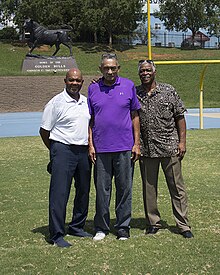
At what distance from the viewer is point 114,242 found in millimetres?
5609

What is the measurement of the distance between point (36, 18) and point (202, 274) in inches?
2004

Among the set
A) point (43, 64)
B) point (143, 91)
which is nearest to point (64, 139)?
point (143, 91)

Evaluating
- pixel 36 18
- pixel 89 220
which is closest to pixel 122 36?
pixel 36 18

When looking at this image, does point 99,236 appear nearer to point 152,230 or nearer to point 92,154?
point 152,230

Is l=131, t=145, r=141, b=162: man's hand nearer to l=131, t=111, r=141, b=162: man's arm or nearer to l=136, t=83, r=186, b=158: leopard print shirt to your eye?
l=131, t=111, r=141, b=162: man's arm

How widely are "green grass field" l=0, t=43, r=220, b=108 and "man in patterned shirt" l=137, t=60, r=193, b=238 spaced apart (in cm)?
2589

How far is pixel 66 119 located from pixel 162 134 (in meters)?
1.03

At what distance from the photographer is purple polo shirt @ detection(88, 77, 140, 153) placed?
5402mm

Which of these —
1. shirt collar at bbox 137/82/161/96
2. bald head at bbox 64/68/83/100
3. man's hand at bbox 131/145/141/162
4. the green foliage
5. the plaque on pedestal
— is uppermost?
bald head at bbox 64/68/83/100

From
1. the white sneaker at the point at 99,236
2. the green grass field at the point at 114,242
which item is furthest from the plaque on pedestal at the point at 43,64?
the white sneaker at the point at 99,236

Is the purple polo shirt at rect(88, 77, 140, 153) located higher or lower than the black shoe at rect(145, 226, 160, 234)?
higher

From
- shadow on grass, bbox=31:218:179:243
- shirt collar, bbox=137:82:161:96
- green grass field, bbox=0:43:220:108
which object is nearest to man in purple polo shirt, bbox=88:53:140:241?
shirt collar, bbox=137:82:161:96

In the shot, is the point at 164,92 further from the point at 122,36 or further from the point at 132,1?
the point at 122,36

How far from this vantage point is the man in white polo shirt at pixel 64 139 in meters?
5.48
